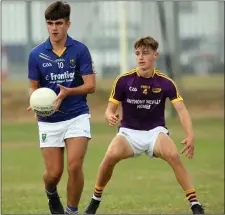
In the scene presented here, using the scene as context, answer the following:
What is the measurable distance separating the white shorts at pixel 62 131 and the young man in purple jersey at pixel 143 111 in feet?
A: 0.94

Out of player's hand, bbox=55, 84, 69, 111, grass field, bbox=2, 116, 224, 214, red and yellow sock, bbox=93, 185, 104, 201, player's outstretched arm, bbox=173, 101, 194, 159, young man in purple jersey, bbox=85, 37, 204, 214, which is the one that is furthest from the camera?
grass field, bbox=2, 116, 224, 214

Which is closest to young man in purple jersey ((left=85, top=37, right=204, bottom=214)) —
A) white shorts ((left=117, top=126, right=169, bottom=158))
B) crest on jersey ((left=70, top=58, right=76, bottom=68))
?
white shorts ((left=117, top=126, right=169, bottom=158))

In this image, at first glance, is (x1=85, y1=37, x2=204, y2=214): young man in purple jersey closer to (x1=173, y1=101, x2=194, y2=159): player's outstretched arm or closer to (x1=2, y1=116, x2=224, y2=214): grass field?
(x1=173, y1=101, x2=194, y2=159): player's outstretched arm

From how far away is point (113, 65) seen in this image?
3481 centimetres

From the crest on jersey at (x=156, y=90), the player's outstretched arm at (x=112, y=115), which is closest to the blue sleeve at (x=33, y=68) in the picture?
the player's outstretched arm at (x=112, y=115)

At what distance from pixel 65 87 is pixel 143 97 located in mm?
948

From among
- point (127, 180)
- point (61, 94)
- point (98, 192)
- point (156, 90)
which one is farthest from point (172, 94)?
point (127, 180)

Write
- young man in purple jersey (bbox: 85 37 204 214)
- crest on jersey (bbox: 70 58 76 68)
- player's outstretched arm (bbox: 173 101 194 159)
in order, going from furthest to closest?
1. young man in purple jersey (bbox: 85 37 204 214)
2. crest on jersey (bbox: 70 58 76 68)
3. player's outstretched arm (bbox: 173 101 194 159)

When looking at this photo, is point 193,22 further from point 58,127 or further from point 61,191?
point 58,127

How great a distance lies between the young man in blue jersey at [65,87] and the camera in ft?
31.3

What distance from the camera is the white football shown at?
9383mm

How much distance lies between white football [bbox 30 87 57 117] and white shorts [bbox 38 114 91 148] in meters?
0.27

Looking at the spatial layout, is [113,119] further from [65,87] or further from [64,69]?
[64,69]

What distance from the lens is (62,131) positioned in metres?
9.70
